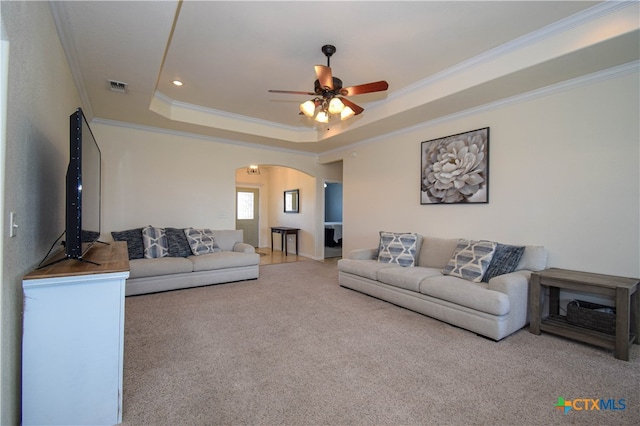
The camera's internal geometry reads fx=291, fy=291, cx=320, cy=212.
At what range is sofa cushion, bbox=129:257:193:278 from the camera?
4.04 metres

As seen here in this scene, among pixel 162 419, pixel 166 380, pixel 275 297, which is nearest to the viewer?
pixel 162 419

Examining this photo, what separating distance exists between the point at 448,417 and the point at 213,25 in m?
3.60

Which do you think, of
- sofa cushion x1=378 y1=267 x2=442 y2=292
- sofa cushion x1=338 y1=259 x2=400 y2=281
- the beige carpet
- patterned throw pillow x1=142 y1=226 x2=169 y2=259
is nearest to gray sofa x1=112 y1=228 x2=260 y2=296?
patterned throw pillow x1=142 y1=226 x2=169 y2=259

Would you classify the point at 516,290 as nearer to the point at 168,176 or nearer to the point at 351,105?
the point at 351,105

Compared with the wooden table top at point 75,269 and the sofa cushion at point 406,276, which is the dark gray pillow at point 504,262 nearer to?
→ the sofa cushion at point 406,276

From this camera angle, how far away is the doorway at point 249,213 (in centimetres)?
913

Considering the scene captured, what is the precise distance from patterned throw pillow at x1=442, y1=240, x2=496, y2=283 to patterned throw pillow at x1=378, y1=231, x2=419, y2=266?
2.12 ft

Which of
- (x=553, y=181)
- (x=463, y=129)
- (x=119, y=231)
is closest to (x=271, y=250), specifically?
(x=119, y=231)

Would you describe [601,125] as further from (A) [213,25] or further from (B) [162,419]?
(B) [162,419]

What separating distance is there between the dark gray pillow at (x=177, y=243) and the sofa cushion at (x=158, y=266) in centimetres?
28

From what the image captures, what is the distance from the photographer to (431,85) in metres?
3.79

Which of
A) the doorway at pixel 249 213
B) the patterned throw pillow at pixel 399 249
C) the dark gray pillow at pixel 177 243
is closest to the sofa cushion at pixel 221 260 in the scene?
the dark gray pillow at pixel 177 243

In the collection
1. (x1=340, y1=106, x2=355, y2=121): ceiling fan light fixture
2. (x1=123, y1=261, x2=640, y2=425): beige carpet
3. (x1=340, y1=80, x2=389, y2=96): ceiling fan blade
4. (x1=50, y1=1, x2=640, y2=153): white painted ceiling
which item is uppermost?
(x1=50, y1=1, x2=640, y2=153): white painted ceiling

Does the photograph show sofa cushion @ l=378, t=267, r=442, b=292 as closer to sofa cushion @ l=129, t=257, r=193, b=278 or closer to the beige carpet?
the beige carpet
